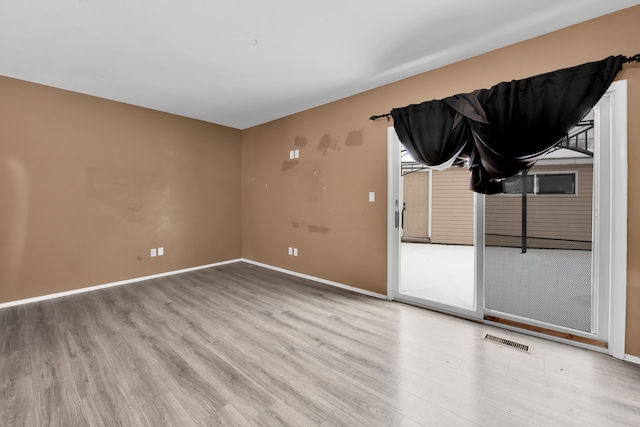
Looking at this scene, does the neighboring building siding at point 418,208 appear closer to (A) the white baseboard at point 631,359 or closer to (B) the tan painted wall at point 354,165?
(B) the tan painted wall at point 354,165

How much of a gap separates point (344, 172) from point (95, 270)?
144 inches

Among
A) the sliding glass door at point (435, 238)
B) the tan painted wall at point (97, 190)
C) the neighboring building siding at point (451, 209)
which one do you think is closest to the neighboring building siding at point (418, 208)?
the sliding glass door at point (435, 238)

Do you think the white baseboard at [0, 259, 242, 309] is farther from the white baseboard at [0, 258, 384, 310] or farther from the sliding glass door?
the sliding glass door

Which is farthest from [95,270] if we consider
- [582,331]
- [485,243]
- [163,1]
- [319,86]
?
[582,331]

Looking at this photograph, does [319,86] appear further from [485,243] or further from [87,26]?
[485,243]

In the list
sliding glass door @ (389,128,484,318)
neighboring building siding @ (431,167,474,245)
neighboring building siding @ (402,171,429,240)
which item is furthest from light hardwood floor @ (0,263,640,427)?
neighboring building siding @ (402,171,429,240)

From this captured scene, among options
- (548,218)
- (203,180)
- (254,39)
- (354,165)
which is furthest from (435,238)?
(254,39)

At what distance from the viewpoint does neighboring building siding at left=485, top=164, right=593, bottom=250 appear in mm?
2328

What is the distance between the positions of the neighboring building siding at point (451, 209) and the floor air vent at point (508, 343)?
4609 millimetres

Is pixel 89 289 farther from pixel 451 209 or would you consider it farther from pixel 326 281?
pixel 451 209

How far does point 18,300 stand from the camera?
127 inches

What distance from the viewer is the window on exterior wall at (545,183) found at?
2.40 meters

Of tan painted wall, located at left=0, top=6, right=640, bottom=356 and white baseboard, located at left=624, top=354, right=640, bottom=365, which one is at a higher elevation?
tan painted wall, located at left=0, top=6, right=640, bottom=356

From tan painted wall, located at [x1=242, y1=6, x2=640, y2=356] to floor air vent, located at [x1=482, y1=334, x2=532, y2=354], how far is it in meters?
0.67
